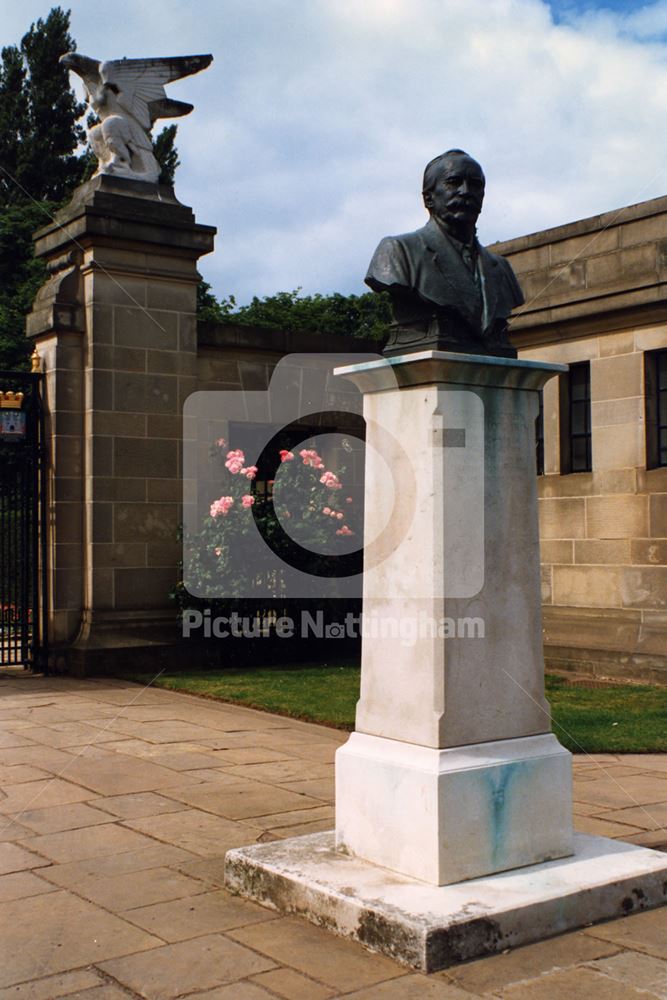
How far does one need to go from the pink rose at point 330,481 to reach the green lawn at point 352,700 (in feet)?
6.46

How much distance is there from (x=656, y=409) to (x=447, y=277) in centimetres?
637

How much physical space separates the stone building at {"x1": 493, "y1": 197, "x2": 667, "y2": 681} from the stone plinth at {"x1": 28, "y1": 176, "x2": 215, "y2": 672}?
12.5ft

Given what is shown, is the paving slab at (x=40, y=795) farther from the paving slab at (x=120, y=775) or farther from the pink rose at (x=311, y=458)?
the pink rose at (x=311, y=458)

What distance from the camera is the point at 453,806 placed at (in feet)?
13.9

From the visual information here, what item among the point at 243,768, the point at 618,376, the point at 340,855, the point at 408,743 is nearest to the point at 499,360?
the point at 408,743

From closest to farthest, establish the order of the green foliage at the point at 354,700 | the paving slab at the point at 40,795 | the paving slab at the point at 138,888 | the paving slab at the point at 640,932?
the paving slab at the point at 640,932 < the paving slab at the point at 138,888 < the paving slab at the point at 40,795 < the green foliage at the point at 354,700

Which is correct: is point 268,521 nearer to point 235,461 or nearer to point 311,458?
point 235,461

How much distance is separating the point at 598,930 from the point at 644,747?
11.5ft

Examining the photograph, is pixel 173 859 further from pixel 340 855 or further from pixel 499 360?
pixel 499 360

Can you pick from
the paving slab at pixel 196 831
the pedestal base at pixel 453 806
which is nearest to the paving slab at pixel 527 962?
the pedestal base at pixel 453 806

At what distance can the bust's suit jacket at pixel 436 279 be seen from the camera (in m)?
4.62

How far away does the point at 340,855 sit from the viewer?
461 centimetres

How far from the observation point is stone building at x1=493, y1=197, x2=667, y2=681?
10.3 meters

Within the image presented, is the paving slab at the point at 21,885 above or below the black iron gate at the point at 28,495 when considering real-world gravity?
below
